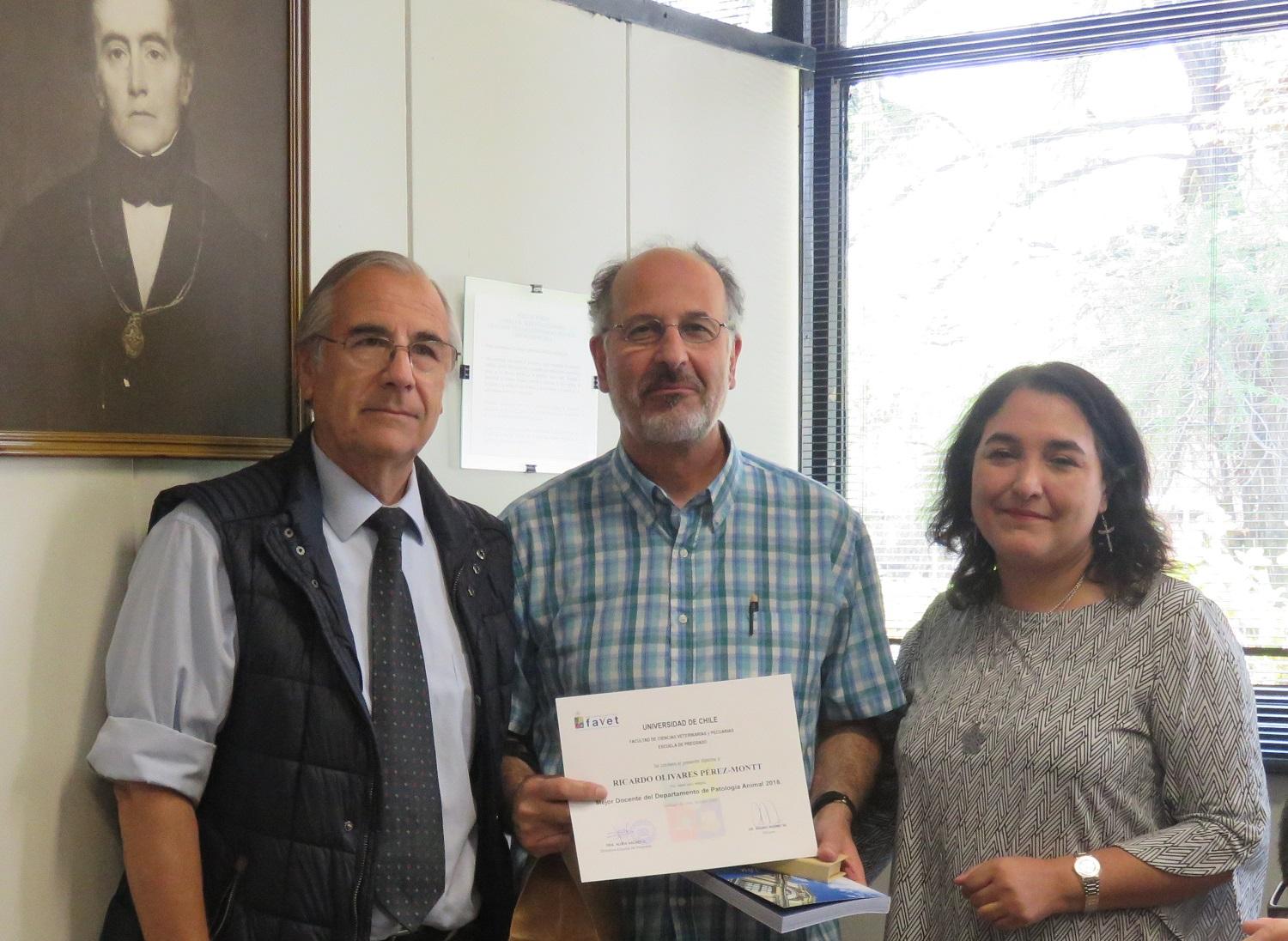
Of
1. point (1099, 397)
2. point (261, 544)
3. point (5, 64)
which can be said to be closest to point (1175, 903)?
point (1099, 397)

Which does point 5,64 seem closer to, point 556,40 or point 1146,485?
point 556,40

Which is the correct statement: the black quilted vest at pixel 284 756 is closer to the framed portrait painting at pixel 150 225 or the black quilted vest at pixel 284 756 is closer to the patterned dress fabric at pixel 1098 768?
the framed portrait painting at pixel 150 225

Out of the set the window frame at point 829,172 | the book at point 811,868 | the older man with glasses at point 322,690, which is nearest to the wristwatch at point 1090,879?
the book at point 811,868

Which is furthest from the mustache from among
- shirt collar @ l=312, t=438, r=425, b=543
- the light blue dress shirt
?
the light blue dress shirt

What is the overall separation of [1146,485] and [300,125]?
1.66m

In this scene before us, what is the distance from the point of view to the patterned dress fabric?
5.94ft

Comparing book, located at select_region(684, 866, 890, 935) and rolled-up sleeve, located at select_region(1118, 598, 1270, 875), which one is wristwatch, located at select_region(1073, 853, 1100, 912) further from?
book, located at select_region(684, 866, 890, 935)

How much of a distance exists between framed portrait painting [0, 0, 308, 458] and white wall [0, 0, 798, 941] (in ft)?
0.29

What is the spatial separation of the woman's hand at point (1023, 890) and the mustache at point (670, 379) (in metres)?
0.92

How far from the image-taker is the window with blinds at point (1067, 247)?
3.10 meters

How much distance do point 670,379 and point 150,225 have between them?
2.94ft

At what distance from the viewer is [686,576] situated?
82.4 inches

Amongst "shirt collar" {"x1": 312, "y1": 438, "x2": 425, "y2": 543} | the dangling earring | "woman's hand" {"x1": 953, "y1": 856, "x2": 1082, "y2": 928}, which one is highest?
"shirt collar" {"x1": 312, "y1": 438, "x2": 425, "y2": 543}

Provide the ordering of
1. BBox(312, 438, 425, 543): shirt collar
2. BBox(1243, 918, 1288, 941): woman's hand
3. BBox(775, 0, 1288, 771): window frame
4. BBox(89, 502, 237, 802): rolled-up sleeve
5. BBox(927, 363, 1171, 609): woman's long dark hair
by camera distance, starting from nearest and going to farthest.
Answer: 1. BBox(1243, 918, 1288, 941): woman's hand
2. BBox(89, 502, 237, 802): rolled-up sleeve
3. BBox(312, 438, 425, 543): shirt collar
4. BBox(927, 363, 1171, 609): woman's long dark hair
5. BBox(775, 0, 1288, 771): window frame
